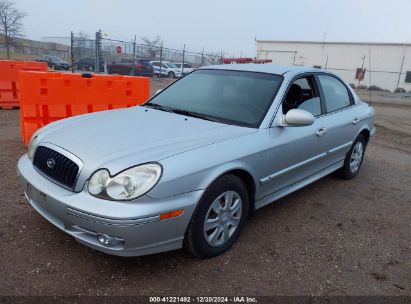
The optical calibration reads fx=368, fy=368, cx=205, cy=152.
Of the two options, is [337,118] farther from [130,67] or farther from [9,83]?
[130,67]

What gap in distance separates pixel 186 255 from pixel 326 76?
3023 mm

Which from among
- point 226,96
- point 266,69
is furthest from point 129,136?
point 266,69

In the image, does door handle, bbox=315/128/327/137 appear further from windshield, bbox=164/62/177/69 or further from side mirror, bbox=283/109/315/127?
windshield, bbox=164/62/177/69

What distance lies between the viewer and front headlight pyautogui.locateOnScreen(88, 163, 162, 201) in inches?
101

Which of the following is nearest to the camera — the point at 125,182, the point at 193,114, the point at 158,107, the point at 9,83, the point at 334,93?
the point at 125,182

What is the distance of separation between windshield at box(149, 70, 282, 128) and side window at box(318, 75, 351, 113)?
3.23 feet

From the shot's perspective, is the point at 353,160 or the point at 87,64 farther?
the point at 87,64

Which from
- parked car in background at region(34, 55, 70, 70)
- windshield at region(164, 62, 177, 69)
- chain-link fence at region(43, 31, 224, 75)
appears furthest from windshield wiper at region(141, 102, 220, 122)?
parked car in background at region(34, 55, 70, 70)

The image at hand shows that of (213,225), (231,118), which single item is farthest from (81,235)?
(231,118)

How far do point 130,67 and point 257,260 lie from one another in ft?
67.1

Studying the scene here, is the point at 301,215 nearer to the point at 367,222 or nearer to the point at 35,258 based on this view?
the point at 367,222

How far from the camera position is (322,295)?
2820 mm

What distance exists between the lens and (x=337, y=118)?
4.65 metres

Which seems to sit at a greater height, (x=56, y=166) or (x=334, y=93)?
(x=334, y=93)
